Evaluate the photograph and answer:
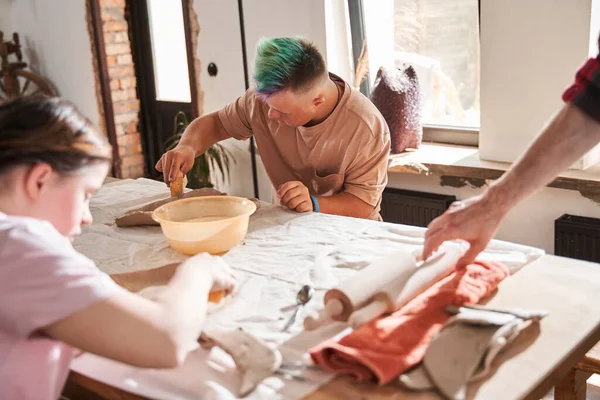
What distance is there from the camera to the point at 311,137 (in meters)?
2.06

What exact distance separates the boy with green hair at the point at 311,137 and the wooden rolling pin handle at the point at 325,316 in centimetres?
70

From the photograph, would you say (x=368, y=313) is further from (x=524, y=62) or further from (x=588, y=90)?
(x=524, y=62)

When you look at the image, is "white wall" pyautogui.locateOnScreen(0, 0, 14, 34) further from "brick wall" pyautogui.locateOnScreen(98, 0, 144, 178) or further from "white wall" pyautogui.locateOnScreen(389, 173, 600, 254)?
"white wall" pyautogui.locateOnScreen(389, 173, 600, 254)

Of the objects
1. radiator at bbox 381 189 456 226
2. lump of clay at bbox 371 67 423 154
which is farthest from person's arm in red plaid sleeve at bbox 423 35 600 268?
lump of clay at bbox 371 67 423 154

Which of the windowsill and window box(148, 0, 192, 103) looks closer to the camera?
the windowsill

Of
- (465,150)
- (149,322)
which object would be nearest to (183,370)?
(149,322)

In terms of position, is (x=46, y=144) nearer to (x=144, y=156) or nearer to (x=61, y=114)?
(x=61, y=114)

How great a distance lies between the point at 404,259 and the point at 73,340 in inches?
23.4

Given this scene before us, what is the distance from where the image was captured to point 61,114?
972 millimetres

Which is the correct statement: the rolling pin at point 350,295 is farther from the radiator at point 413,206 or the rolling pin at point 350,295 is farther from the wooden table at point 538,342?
the radiator at point 413,206

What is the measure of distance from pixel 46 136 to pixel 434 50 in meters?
2.34

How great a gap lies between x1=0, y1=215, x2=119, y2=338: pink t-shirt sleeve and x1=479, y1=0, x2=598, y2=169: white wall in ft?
6.34

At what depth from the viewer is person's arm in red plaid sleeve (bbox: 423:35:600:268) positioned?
44.9 inches

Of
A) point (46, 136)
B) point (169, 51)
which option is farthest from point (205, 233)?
point (169, 51)
